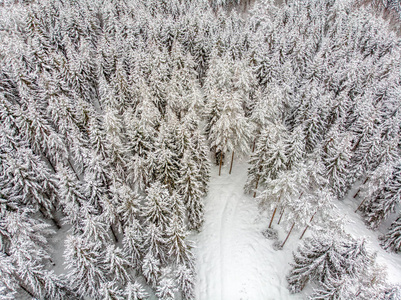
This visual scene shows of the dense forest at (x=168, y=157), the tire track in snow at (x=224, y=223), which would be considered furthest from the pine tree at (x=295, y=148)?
the tire track in snow at (x=224, y=223)

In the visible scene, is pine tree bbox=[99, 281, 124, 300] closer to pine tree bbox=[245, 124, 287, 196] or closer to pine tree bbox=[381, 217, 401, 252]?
pine tree bbox=[245, 124, 287, 196]

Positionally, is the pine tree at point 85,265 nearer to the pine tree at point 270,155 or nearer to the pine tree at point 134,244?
the pine tree at point 134,244

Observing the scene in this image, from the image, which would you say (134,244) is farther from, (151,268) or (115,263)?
(151,268)

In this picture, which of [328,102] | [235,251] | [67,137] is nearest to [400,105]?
[328,102]

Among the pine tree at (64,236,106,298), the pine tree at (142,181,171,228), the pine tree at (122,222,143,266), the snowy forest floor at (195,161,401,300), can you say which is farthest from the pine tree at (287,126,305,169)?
the pine tree at (64,236,106,298)

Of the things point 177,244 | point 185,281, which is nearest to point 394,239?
point 185,281

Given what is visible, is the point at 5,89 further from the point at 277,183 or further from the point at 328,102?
the point at 328,102
